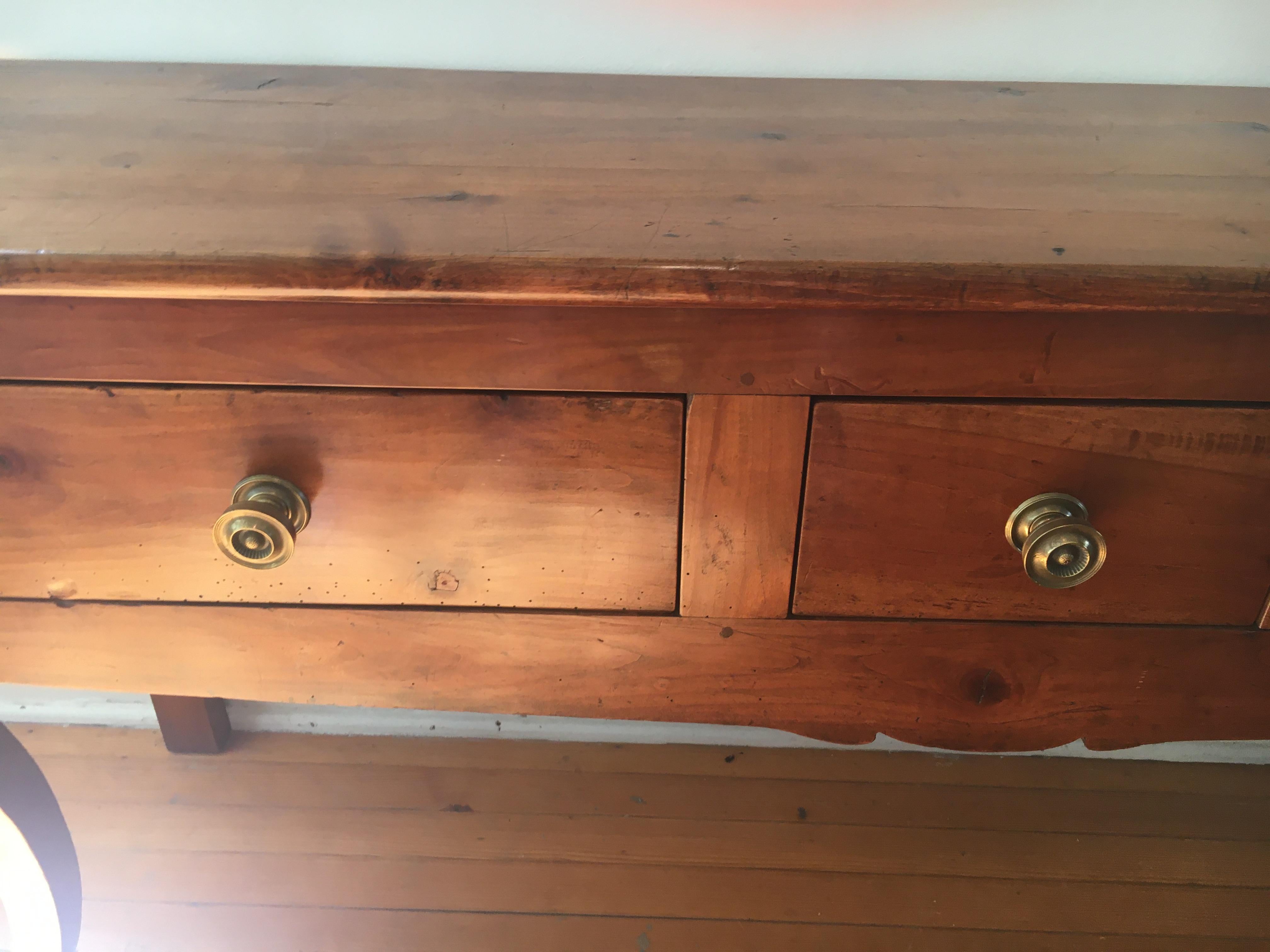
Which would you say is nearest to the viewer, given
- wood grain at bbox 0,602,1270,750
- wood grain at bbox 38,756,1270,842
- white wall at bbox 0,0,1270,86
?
wood grain at bbox 0,602,1270,750

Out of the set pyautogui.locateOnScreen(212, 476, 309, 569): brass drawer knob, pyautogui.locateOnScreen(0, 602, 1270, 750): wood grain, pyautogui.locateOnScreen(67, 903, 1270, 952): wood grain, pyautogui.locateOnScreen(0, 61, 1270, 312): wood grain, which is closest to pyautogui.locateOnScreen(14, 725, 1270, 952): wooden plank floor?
pyautogui.locateOnScreen(67, 903, 1270, 952): wood grain

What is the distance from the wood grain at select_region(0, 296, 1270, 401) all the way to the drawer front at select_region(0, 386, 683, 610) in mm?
18

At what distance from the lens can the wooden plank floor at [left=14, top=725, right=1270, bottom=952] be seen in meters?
0.93

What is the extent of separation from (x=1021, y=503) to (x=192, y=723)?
40.0 inches

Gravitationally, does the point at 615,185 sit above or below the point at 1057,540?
above

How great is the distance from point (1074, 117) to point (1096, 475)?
346 mm

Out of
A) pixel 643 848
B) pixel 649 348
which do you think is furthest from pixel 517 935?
pixel 649 348

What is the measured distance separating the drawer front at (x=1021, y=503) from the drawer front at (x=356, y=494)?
0.11m

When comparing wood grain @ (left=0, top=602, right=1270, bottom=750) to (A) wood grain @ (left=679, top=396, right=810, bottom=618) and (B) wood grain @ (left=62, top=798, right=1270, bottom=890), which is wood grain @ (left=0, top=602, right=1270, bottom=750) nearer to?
(A) wood grain @ (left=679, top=396, right=810, bottom=618)

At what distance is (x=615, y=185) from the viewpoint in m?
0.57

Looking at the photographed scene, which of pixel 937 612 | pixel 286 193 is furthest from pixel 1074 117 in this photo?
pixel 286 193

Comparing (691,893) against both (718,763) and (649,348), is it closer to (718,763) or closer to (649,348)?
(718,763)

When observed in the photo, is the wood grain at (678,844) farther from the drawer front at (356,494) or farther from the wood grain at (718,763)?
the drawer front at (356,494)

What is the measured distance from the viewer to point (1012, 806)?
1.08 metres
